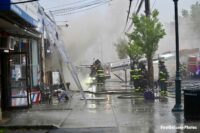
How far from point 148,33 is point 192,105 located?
43.3 feet

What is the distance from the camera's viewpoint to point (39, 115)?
17484 mm

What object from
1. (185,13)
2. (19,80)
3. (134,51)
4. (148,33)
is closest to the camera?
(19,80)

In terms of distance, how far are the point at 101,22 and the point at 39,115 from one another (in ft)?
147

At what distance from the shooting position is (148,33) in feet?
95.4

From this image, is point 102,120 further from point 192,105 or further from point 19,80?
point 19,80

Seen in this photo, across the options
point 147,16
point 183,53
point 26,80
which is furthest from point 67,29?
point 26,80

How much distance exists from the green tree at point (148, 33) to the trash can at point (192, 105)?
12626mm

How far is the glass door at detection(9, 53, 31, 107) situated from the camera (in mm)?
19938

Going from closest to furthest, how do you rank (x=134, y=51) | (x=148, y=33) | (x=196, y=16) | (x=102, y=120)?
(x=102, y=120)
(x=148, y=33)
(x=134, y=51)
(x=196, y=16)

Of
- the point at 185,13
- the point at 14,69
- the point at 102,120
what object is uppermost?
the point at 185,13

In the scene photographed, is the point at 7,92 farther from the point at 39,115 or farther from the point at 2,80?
the point at 39,115

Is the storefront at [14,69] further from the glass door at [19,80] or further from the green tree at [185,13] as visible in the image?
the green tree at [185,13]

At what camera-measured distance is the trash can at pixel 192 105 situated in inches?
636

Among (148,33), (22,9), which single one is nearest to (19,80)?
(22,9)
